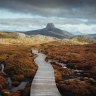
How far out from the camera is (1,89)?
126ft

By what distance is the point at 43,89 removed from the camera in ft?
109

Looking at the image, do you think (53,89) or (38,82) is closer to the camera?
(53,89)

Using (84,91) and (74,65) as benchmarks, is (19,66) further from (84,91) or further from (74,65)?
(84,91)

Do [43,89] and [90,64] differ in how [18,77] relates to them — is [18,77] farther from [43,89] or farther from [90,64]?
[90,64]

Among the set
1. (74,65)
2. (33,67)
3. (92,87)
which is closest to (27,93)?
(92,87)

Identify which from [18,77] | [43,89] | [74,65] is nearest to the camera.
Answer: [43,89]

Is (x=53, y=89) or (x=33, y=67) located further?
(x=33, y=67)

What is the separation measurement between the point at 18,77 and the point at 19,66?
1044cm

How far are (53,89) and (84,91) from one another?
4.26 metres

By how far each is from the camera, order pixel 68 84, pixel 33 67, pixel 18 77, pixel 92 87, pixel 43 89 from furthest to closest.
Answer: pixel 33 67, pixel 18 77, pixel 68 84, pixel 92 87, pixel 43 89

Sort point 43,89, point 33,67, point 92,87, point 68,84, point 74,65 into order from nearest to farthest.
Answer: point 43,89
point 92,87
point 68,84
point 33,67
point 74,65

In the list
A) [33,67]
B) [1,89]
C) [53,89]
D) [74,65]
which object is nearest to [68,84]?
[53,89]

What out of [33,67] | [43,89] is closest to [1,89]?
[43,89]

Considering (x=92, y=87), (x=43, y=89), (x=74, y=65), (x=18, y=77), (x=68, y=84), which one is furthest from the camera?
(x=74, y=65)
